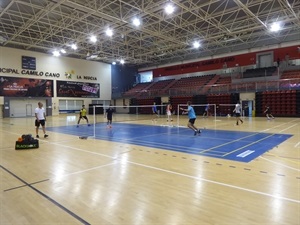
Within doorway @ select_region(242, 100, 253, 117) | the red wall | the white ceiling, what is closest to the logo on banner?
the white ceiling

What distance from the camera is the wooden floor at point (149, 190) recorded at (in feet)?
11.3

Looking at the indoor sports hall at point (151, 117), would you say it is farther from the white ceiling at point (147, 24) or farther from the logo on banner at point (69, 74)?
the logo on banner at point (69, 74)

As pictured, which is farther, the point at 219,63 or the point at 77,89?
the point at 77,89

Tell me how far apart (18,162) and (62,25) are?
70.1 ft

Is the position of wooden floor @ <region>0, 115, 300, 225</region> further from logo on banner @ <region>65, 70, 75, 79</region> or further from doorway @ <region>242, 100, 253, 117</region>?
logo on banner @ <region>65, 70, 75, 79</region>

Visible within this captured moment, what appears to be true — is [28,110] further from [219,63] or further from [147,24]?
[219,63]

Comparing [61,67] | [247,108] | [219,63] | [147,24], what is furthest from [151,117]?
[61,67]

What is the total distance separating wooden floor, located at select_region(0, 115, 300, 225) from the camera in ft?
11.3

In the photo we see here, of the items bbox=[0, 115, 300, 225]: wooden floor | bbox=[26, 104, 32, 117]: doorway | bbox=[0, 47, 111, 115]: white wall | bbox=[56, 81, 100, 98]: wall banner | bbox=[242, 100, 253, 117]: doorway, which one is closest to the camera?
bbox=[0, 115, 300, 225]: wooden floor

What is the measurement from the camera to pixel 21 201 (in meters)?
4.05

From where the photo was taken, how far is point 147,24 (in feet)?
76.9

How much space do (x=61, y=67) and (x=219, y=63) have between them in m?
24.8

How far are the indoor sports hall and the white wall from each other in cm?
17

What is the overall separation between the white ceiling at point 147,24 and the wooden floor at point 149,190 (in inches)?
607
